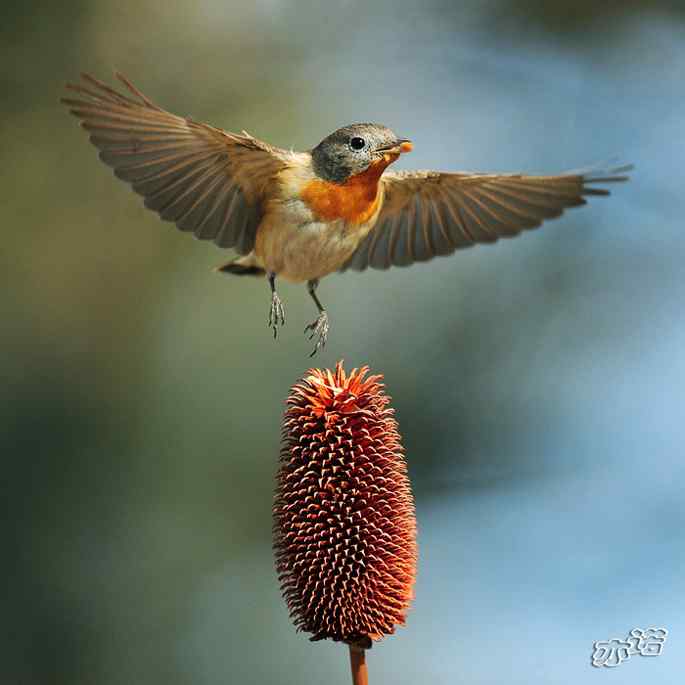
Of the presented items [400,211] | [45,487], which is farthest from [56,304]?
[400,211]

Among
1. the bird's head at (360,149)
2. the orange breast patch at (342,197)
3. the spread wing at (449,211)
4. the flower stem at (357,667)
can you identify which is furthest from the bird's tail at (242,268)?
the flower stem at (357,667)

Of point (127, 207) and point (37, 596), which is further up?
point (127, 207)

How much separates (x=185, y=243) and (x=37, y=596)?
6.86ft

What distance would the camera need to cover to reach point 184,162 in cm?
304

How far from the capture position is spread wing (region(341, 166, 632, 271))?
330cm

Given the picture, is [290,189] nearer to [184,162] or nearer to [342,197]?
[342,197]

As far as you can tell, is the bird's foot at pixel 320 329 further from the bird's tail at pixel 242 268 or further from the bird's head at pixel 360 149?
the bird's tail at pixel 242 268

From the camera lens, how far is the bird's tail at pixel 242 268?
11.3ft

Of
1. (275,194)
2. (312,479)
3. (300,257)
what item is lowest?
(312,479)

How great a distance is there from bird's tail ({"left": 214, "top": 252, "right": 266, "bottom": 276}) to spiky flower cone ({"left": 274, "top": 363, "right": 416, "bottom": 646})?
2.57 ft

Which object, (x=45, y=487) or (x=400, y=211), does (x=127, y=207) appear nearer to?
(x=45, y=487)

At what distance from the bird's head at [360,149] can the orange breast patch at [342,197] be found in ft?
0.11

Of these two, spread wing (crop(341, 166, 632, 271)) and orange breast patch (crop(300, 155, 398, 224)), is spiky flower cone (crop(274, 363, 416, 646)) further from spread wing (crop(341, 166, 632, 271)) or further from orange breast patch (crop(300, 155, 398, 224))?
spread wing (crop(341, 166, 632, 271))

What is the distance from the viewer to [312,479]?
2.67m
